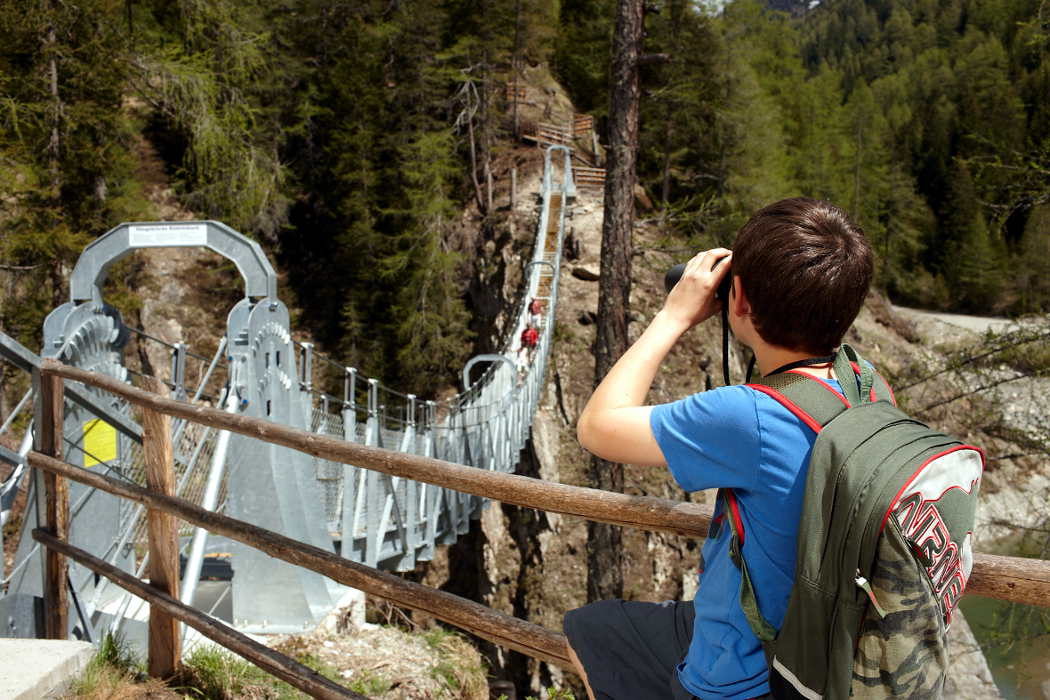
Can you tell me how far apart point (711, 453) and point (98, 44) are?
11.0 metres

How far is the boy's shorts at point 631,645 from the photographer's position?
3.44 ft

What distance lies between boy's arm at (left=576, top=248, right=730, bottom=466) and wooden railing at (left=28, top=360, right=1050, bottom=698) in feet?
1.20

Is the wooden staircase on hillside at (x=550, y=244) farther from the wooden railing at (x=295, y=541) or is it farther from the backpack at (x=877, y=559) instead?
the backpack at (x=877, y=559)

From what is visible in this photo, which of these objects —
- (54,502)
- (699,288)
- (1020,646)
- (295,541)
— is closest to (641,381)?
(699,288)

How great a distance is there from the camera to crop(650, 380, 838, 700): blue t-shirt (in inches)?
32.6

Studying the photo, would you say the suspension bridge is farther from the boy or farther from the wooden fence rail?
the boy

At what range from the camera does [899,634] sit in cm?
77

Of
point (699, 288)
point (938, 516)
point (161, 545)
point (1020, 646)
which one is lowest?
point (1020, 646)

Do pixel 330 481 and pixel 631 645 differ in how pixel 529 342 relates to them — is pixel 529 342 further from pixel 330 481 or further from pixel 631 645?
pixel 631 645

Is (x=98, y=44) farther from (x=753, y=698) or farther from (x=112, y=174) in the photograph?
(x=753, y=698)

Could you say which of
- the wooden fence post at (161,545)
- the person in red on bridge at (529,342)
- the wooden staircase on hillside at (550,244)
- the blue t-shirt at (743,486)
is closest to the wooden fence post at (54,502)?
the wooden fence post at (161,545)

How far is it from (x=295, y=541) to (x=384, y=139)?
17.8 metres

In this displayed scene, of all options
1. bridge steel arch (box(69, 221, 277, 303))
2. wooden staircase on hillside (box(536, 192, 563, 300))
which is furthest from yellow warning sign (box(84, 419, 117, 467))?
wooden staircase on hillside (box(536, 192, 563, 300))

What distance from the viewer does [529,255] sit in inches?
585
